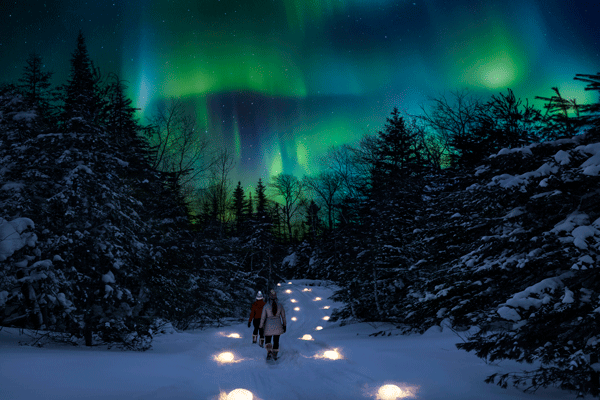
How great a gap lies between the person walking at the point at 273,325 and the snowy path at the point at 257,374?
1.46 ft

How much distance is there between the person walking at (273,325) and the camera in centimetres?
920

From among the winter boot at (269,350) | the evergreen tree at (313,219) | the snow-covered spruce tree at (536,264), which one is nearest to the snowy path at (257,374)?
the winter boot at (269,350)

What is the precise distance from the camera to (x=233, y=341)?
43.1ft

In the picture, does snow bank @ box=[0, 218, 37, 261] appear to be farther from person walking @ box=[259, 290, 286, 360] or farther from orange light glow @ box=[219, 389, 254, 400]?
person walking @ box=[259, 290, 286, 360]

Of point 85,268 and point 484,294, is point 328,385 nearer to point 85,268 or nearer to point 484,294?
point 484,294

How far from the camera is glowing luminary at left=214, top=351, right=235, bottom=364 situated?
8.59 meters

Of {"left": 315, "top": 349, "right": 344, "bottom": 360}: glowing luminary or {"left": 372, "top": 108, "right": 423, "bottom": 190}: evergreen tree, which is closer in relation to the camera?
{"left": 315, "top": 349, "right": 344, "bottom": 360}: glowing luminary

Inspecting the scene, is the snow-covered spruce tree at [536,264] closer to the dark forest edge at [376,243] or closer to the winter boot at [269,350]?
the dark forest edge at [376,243]

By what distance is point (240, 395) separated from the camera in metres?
5.50

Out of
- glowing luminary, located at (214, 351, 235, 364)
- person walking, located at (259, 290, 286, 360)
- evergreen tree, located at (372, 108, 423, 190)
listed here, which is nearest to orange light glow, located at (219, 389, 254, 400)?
glowing luminary, located at (214, 351, 235, 364)

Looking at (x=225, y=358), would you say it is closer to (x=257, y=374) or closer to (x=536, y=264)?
(x=257, y=374)

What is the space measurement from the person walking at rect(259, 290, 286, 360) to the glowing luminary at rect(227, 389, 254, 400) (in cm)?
356

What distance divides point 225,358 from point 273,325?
1.60 metres

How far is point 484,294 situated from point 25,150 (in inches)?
479
